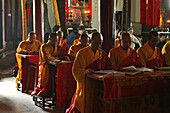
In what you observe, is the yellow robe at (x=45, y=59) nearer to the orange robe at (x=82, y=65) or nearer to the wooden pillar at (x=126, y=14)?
the orange robe at (x=82, y=65)

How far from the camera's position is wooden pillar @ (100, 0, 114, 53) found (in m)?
4.80

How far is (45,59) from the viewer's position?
18.9ft

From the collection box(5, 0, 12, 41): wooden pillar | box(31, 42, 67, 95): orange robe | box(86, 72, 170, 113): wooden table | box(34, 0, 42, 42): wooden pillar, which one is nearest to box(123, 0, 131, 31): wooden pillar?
box(34, 0, 42, 42): wooden pillar

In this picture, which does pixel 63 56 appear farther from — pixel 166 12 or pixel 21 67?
pixel 166 12

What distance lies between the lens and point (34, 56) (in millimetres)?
6566

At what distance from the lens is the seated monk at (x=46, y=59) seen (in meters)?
5.70

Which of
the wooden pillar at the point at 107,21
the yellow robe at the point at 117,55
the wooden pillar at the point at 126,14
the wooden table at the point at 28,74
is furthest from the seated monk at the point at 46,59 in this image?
the wooden pillar at the point at 126,14

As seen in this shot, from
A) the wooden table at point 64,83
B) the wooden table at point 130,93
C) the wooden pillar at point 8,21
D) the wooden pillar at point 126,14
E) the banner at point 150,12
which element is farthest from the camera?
the wooden pillar at point 8,21

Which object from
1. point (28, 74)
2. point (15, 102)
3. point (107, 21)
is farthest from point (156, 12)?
point (15, 102)

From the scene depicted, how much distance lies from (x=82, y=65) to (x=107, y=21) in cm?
125

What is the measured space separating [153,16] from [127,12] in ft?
16.1

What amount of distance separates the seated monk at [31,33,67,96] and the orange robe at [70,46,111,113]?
69.3 inches

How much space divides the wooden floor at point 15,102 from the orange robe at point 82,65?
1.29 meters

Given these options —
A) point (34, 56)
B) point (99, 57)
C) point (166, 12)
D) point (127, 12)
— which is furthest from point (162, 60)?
point (166, 12)
